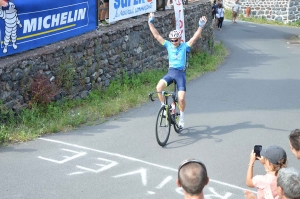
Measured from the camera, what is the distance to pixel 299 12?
35.1 metres

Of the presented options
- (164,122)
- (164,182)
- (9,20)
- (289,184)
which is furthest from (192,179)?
(9,20)

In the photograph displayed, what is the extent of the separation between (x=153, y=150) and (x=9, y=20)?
3.45 m

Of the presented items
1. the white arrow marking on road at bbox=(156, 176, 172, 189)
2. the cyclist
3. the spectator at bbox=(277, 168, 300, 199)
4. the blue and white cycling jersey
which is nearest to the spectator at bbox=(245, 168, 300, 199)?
the spectator at bbox=(277, 168, 300, 199)

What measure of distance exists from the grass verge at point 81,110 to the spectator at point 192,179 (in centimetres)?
511

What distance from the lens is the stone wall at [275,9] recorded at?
3488 centimetres

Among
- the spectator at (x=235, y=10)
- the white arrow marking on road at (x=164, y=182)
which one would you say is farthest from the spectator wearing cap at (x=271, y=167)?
the spectator at (x=235, y=10)

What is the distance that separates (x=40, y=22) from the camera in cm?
1044

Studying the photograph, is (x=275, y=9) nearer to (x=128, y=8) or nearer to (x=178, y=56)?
(x=128, y=8)

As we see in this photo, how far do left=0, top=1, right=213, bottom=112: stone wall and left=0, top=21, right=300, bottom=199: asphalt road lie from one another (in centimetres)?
123

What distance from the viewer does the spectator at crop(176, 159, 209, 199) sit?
4.21 meters

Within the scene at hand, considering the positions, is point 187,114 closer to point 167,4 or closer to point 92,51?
point 92,51

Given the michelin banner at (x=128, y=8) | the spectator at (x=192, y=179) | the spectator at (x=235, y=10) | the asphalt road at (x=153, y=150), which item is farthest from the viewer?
the spectator at (x=235, y=10)

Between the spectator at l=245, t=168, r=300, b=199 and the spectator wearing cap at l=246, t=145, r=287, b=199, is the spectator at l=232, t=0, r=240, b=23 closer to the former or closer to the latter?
the spectator wearing cap at l=246, t=145, r=287, b=199

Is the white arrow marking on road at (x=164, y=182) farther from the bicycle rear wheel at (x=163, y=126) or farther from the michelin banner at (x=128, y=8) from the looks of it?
the michelin banner at (x=128, y=8)
